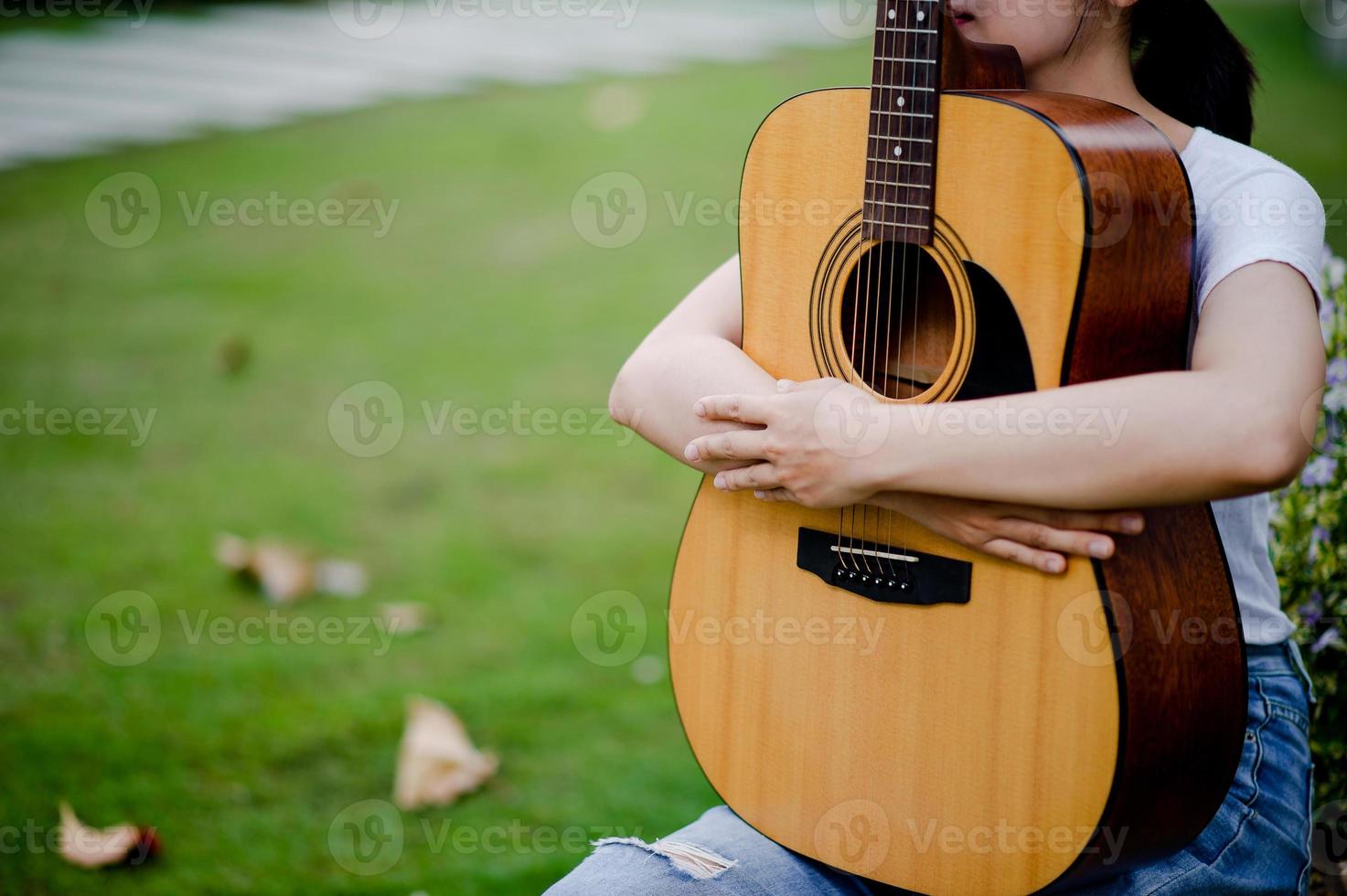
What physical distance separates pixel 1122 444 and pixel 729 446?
56cm

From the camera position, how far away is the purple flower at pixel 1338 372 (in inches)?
94.0

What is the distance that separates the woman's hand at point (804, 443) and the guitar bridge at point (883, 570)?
8 centimetres

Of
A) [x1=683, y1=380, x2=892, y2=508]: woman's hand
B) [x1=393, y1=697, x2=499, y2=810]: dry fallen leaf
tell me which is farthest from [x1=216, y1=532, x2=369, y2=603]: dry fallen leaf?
[x1=683, y1=380, x2=892, y2=508]: woman's hand

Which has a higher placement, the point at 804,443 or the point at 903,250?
the point at 903,250

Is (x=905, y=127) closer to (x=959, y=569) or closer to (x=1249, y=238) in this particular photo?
(x=1249, y=238)

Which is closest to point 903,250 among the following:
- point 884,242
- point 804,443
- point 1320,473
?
point 884,242

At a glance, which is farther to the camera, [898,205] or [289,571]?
[289,571]

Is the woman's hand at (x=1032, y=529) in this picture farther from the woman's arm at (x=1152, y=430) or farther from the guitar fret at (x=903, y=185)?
the guitar fret at (x=903, y=185)

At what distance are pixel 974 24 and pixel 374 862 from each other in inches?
93.0

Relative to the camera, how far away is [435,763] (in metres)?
3.25

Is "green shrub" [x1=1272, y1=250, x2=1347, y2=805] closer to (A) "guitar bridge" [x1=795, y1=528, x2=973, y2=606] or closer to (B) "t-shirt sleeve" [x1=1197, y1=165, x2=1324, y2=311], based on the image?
(B) "t-shirt sleeve" [x1=1197, y1=165, x2=1324, y2=311]

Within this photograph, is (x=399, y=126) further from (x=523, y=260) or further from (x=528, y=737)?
(x=528, y=737)

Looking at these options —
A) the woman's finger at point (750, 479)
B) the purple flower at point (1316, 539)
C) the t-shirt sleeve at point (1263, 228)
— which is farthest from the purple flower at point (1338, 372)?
the woman's finger at point (750, 479)

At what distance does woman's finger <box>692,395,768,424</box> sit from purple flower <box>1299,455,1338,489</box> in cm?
130
